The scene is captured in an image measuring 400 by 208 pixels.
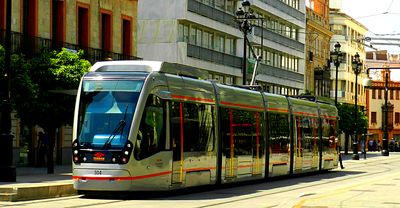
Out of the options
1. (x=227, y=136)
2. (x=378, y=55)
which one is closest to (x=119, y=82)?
(x=227, y=136)

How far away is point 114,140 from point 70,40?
23.7 m

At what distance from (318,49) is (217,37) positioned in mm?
35248

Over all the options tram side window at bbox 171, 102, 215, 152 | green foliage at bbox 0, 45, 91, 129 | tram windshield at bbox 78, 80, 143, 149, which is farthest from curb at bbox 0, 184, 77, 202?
green foliage at bbox 0, 45, 91, 129

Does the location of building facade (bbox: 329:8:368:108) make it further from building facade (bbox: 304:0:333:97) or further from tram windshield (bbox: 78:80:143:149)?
tram windshield (bbox: 78:80:143:149)

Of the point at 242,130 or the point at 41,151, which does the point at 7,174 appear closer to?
the point at 242,130

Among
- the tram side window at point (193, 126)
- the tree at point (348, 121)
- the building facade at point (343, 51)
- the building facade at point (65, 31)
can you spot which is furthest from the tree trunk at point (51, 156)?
the building facade at point (343, 51)

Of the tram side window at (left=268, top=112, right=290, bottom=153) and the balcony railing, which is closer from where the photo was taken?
the tram side window at (left=268, top=112, right=290, bottom=153)

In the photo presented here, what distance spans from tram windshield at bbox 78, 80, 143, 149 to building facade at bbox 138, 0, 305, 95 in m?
36.3

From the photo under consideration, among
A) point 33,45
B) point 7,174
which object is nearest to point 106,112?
point 7,174

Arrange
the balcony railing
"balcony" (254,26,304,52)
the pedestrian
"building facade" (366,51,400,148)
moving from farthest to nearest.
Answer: "building facade" (366,51,400,148), "balcony" (254,26,304,52), the pedestrian, the balcony railing

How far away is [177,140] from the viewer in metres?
24.5

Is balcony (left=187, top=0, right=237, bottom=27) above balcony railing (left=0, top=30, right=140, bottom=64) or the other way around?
above

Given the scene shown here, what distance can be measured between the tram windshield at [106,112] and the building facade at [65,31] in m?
15.5

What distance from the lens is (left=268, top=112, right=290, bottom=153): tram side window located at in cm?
3450
